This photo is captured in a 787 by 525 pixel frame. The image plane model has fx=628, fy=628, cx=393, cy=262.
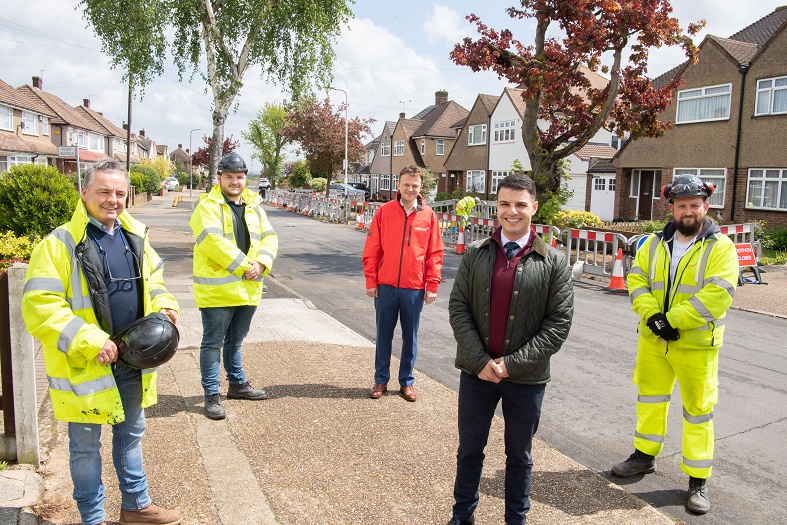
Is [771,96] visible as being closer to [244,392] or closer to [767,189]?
[767,189]

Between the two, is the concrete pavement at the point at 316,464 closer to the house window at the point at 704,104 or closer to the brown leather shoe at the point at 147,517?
the brown leather shoe at the point at 147,517

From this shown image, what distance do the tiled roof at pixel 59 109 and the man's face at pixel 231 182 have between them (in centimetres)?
5146

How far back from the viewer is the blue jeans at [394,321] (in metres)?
5.55

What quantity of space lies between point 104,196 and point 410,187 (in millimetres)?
2766

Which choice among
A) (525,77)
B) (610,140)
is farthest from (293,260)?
(610,140)

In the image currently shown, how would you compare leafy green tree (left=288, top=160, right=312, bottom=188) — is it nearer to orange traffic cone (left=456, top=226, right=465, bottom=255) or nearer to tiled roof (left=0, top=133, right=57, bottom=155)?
tiled roof (left=0, top=133, right=57, bottom=155)

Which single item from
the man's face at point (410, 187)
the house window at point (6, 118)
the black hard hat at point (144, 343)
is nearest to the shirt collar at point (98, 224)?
the black hard hat at point (144, 343)

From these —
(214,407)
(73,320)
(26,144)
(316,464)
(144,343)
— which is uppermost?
(26,144)

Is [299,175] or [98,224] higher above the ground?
[299,175]

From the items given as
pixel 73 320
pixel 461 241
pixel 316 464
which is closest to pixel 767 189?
pixel 461 241

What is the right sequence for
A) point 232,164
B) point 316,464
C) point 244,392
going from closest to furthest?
point 316,464 → point 232,164 → point 244,392

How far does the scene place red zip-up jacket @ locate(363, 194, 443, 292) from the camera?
550 centimetres

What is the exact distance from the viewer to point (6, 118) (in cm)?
4084

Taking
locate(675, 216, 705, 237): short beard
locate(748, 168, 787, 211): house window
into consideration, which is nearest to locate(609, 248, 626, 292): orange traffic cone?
locate(675, 216, 705, 237): short beard
